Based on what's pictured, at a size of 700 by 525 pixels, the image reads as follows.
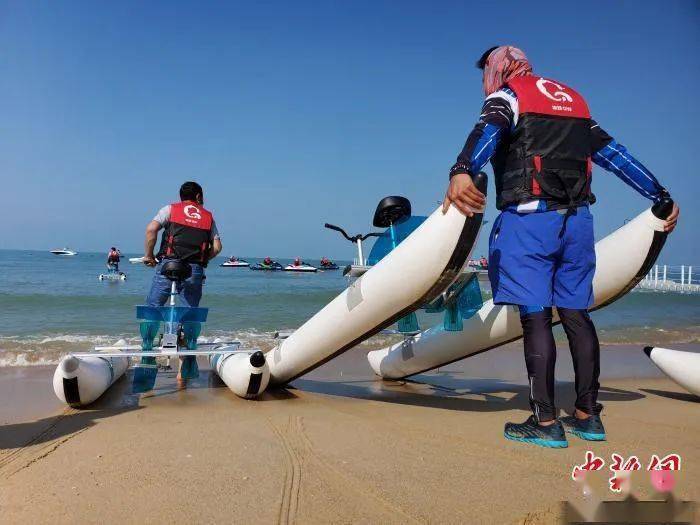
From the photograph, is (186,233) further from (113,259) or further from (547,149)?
(113,259)

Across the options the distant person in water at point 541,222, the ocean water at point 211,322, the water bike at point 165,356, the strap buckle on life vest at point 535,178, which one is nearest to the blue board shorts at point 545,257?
the distant person in water at point 541,222

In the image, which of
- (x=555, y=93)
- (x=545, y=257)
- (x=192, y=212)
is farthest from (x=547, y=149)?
(x=192, y=212)

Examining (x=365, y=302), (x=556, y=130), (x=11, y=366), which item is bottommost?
(x=11, y=366)

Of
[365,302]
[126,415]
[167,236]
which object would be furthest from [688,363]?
[167,236]

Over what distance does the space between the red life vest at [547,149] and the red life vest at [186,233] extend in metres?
2.99

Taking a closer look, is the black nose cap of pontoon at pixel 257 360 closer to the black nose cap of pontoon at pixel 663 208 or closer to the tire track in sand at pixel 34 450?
the tire track in sand at pixel 34 450

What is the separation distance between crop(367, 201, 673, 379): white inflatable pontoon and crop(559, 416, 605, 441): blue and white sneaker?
4.03ft

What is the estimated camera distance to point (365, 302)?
3.52 metres

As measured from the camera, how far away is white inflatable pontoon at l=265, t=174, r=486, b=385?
9.57 feet

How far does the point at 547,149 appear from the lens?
2717mm

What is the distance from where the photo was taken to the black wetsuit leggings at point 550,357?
2.64 meters

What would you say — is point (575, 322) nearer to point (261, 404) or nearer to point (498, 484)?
point (498, 484)

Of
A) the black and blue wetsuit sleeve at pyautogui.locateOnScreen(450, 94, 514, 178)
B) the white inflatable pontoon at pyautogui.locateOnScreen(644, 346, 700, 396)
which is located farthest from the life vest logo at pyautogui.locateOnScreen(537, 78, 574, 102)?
the white inflatable pontoon at pyautogui.locateOnScreen(644, 346, 700, 396)

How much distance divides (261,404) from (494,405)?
1.77 metres
